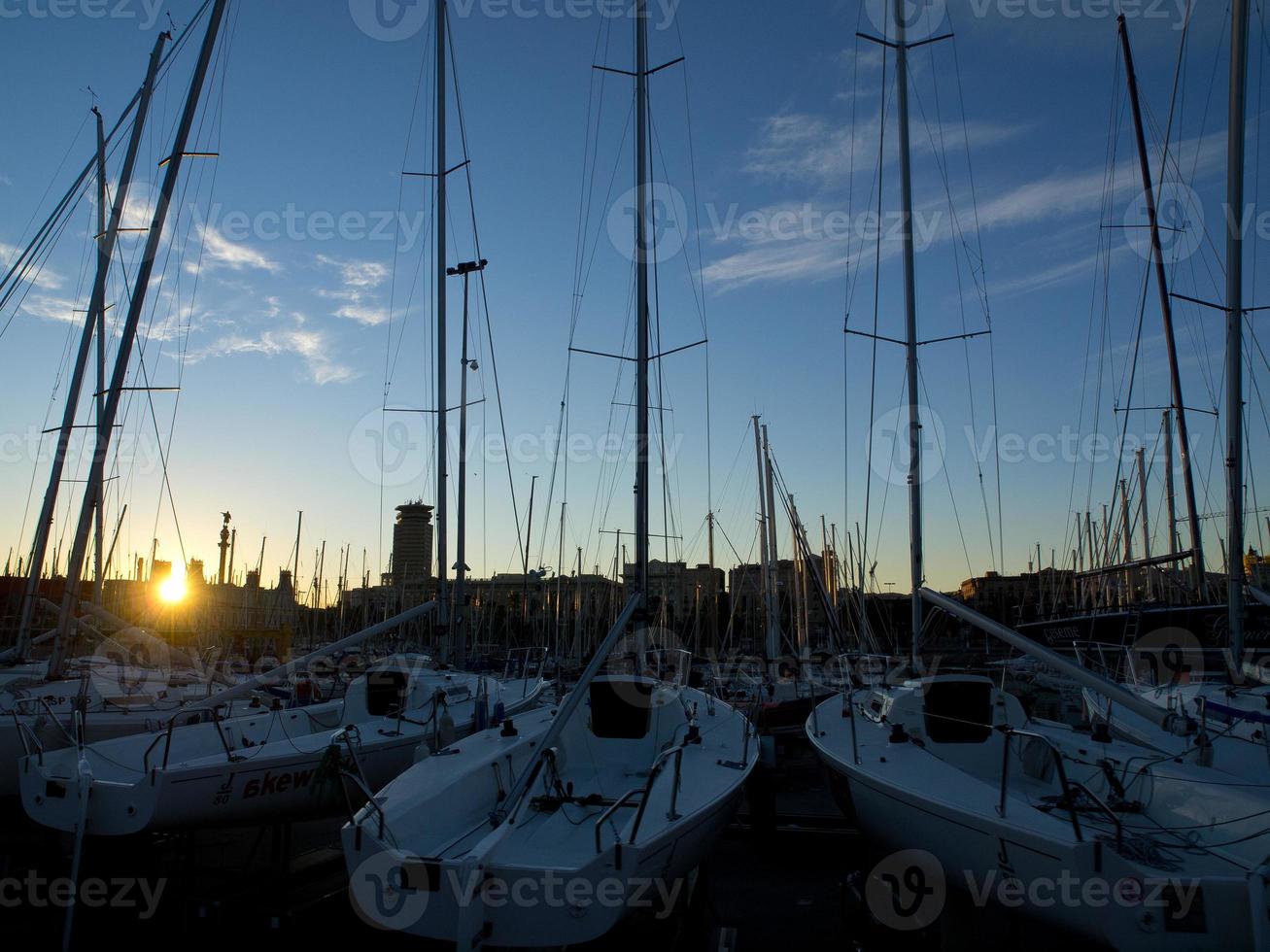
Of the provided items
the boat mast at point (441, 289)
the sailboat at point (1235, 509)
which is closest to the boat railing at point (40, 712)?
the boat mast at point (441, 289)

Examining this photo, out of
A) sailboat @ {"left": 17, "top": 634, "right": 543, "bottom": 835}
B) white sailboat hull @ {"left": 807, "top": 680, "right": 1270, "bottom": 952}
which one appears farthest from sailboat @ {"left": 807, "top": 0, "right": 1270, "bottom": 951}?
sailboat @ {"left": 17, "top": 634, "right": 543, "bottom": 835}

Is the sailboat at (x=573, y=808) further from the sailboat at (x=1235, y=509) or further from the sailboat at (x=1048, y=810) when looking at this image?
the sailboat at (x=1235, y=509)

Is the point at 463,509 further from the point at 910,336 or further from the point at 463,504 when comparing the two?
the point at 910,336

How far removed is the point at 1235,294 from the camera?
38.3 ft

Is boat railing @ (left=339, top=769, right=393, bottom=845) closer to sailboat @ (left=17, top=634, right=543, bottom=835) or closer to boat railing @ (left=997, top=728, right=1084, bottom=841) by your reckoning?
sailboat @ (left=17, top=634, right=543, bottom=835)

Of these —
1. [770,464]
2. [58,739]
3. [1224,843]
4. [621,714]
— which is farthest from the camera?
[770,464]

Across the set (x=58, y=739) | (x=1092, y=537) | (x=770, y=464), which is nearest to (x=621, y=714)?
(x=58, y=739)

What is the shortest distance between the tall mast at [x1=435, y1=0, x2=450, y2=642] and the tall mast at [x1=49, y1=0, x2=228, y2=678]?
530 centimetres

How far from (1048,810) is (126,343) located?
494 inches

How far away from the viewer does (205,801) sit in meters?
9.04

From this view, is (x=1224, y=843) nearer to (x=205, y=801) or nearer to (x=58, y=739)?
(x=205, y=801)

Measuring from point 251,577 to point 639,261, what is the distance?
219 feet

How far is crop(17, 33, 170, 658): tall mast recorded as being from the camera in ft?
47.3

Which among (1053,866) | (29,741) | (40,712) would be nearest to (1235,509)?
(1053,866)
